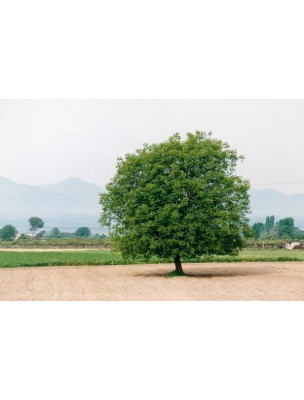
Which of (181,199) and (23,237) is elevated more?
(181,199)

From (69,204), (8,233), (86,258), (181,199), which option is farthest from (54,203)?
(181,199)

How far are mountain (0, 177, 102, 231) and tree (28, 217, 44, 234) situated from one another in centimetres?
38

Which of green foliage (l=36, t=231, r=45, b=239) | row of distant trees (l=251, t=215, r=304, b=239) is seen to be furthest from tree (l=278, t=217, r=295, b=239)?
green foliage (l=36, t=231, r=45, b=239)

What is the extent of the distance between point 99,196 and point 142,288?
14.1ft

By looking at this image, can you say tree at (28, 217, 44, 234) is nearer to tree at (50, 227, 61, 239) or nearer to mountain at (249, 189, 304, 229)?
tree at (50, 227, 61, 239)

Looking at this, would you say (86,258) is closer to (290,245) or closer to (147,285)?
(147,285)

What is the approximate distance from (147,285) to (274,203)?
5704 millimetres

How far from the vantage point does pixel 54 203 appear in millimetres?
25266

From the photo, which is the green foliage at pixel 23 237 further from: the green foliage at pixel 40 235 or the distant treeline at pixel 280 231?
the distant treeline at pixel 280 231

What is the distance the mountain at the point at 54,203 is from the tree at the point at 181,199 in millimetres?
1665

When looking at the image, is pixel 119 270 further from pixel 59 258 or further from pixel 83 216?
pixel 59 258

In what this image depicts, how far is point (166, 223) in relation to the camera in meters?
17.0

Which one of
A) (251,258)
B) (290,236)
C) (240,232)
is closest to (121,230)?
(240,232)

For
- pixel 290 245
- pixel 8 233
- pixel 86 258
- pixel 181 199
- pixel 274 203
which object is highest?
pixel 274 203
